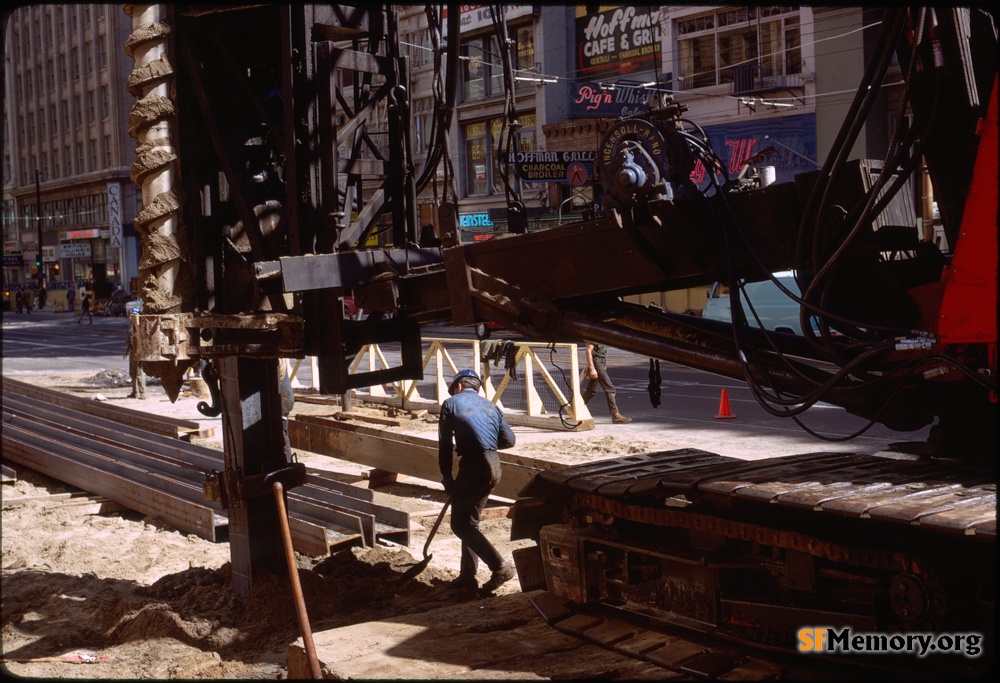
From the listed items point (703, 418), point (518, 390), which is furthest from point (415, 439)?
point (518, 390)

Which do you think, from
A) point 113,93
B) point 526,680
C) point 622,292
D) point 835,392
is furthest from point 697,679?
point 113,93

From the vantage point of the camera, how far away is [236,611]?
8133mm

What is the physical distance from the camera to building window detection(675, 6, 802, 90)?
29578mm

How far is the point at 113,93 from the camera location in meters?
64.0

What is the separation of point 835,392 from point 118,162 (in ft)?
222

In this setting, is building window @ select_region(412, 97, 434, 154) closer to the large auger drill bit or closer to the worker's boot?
the worker's boot

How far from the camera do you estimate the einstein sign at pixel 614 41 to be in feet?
113

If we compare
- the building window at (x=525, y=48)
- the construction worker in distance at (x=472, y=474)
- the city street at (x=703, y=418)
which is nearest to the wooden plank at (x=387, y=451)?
the construction worker in distance at (x=472, y=474)

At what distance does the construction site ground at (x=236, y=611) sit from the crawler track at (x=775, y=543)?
0.54 metres

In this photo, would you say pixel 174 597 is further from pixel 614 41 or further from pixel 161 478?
pixel 614 41

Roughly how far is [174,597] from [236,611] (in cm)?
93

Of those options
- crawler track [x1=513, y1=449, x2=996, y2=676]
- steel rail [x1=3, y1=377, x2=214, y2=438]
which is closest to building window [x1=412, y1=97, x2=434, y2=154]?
steel rail [x1=3, y1=377, x2=214, y2=438]

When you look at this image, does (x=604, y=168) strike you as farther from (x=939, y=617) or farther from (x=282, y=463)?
(x=282, y=463)

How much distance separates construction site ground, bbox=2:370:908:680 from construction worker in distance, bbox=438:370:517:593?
268 mm
